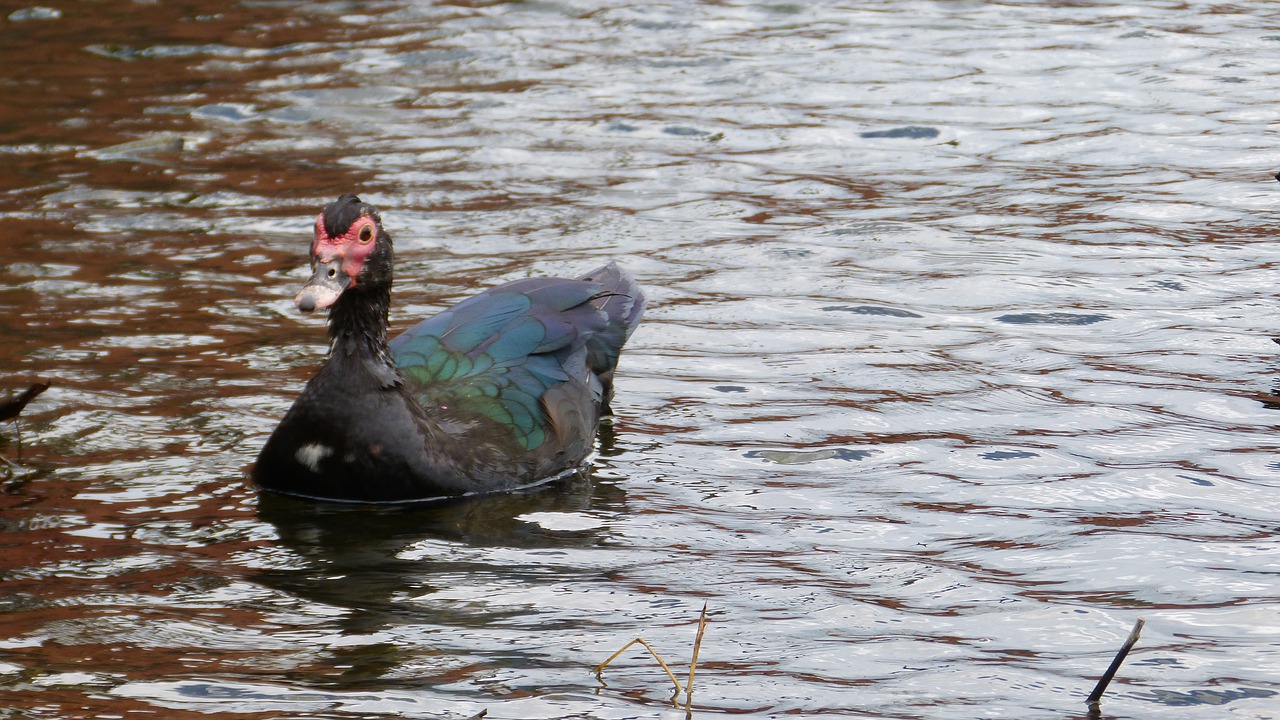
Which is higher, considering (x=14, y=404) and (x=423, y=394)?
(x=14, y=404)

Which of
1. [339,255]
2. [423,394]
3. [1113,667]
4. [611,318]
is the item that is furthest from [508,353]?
[1113,667]

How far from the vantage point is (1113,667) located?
4.76 meters

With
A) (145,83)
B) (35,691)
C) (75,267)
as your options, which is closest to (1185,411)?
(35,691)

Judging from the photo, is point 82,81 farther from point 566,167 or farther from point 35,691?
point 35,691

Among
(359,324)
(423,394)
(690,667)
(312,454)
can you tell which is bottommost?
(690,667)

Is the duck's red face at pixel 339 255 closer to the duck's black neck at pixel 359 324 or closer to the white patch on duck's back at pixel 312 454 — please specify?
the duck's black neck at pixel 359 324

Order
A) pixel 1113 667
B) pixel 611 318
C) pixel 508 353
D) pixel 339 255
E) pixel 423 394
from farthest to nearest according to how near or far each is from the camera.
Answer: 1. pixel 611 318
2. pixel 508 353
3. pixel 423 394
4. pixel 339 255
5. pixel 1113 667

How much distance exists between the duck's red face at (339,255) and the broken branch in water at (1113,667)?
3408 millimetres

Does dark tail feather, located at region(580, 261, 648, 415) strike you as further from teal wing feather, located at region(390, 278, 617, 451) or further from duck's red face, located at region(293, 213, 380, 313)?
duck's red face, located at region(293, 213, 380, 313)

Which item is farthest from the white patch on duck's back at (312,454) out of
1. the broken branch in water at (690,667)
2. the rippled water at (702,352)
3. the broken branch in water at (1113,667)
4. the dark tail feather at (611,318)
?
the broken branch in water at (1113,667)

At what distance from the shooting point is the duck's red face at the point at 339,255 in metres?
7.24

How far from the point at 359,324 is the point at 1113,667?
376cm

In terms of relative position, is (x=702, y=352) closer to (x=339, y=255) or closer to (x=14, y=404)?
(x=339, y=255)

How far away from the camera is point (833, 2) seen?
1730 cm
